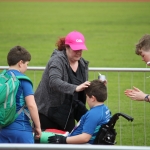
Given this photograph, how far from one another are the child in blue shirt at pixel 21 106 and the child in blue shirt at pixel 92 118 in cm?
42

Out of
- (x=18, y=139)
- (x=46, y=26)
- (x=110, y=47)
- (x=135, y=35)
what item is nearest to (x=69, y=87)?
(x=18, y=139)

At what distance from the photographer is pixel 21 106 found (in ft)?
23.2

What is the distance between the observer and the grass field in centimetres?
1291

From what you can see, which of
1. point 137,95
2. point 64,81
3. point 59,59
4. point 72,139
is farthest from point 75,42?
point 72,139

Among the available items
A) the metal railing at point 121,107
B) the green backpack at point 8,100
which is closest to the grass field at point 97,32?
the metal railing at point 121,107

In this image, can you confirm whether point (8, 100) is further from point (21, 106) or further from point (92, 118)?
point (92, 118)

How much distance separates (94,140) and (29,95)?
0.85 meters

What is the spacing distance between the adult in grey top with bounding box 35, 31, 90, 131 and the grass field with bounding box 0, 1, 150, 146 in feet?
7.37

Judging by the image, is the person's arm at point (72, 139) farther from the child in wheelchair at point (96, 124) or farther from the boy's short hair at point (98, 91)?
the boy's short hair at point (98, 91)

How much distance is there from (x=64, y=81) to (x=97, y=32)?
1866cm

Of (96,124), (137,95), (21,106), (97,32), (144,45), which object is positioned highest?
(97,32)

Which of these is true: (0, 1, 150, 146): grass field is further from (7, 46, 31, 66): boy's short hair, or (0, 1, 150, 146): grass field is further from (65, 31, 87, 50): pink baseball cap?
(7, 46, 31, 66): boy's short hair

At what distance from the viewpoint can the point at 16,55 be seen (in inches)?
280

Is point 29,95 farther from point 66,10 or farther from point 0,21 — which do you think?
point 66,10
